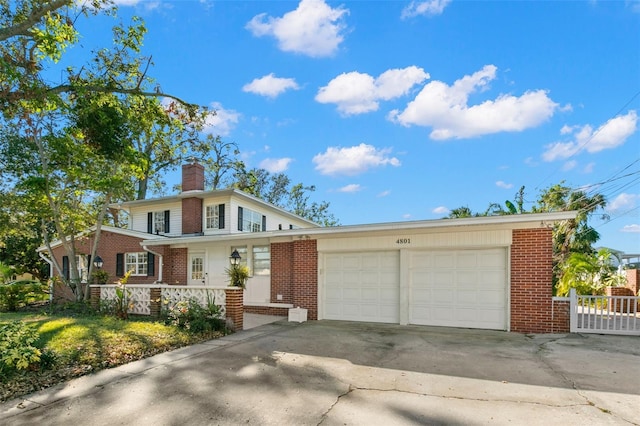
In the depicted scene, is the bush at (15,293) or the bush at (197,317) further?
the bush at (15,293)

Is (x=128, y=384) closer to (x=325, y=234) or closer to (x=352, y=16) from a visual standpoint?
(x=325, y=234)

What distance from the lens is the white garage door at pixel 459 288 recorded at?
8.62 metres

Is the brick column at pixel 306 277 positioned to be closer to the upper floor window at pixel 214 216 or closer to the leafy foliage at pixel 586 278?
the upper floor window at pixel 214 216

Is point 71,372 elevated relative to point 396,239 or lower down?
lower down

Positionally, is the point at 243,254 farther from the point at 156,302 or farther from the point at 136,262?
the point at 136,262

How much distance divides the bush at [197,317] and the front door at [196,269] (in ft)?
13.8

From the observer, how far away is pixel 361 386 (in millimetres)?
4781

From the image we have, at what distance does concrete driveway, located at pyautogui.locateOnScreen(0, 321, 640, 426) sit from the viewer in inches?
153

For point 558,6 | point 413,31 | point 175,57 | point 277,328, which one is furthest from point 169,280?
point 558,6

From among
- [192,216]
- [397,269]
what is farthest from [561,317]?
[192,216]

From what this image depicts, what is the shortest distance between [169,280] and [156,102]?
21.4 feet

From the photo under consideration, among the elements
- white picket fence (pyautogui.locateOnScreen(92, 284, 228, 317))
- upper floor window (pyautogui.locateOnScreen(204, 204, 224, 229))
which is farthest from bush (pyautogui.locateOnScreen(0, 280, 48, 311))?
upper floor window (pyautogui.locateOnScreen(204, 204, 224, 229))

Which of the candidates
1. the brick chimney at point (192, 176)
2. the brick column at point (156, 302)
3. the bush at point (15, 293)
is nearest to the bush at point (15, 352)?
the brick column at point (156, 302)

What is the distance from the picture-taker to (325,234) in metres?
10.1
